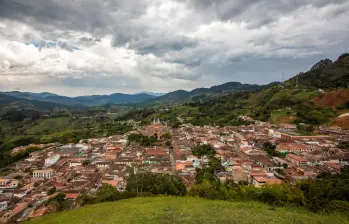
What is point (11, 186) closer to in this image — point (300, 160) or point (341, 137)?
point (300, 160)

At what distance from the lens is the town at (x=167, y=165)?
2936 centimetres

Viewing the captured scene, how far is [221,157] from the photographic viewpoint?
133 feet

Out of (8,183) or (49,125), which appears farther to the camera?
(49,125)

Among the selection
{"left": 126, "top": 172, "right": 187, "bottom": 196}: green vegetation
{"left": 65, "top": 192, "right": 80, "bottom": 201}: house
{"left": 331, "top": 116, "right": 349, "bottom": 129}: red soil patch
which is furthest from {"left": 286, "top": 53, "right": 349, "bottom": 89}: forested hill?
{"left": 65, "top": 192, "right": 80, "bottom": 201}: house

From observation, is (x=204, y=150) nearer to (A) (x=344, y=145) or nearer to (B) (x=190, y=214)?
(A) (x=344, y=145)

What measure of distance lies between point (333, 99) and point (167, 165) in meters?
69.8

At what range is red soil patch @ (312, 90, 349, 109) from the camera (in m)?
75.1

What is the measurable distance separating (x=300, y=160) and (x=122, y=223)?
34.3 meters

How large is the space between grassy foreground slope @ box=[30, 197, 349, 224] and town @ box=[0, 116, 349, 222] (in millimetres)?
10195

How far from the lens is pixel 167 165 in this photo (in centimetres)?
3928

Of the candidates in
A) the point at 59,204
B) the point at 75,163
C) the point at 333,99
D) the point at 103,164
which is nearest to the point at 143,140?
the point at 103,164

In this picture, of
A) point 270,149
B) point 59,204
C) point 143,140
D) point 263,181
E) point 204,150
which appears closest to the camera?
point 59,204

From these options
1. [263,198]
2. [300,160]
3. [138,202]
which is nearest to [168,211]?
[138,202]

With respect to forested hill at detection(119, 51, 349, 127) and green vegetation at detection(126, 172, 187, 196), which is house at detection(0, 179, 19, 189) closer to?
green vegetation at detection(126, 172, 187, 196)
